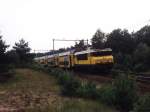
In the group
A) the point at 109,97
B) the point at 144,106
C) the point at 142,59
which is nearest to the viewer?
the point at 144,106

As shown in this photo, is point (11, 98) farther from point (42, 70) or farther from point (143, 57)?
point (143, 57)

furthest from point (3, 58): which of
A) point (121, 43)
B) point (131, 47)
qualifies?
point (131, 47)

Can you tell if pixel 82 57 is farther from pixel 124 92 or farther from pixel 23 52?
pixel 124 92

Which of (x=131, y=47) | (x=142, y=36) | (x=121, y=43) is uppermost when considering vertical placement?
(x=142, y=36)

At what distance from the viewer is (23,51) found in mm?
60969

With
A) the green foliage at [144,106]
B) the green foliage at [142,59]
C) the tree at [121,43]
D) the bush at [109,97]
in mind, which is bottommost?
the bush at [109,97]

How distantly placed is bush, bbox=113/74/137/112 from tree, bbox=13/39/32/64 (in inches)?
1525

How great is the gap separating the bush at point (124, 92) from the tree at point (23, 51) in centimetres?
3873

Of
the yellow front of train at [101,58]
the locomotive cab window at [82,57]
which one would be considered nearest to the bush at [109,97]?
the yellow front of train at [101,58]

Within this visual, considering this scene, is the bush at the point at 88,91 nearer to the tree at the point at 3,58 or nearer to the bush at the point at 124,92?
the bush at the point at 124,92

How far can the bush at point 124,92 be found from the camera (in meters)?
22.1

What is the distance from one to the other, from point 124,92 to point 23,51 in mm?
39980

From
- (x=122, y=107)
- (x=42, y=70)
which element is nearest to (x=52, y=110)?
(x=122, y=107)

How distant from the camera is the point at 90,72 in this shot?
4991cm
